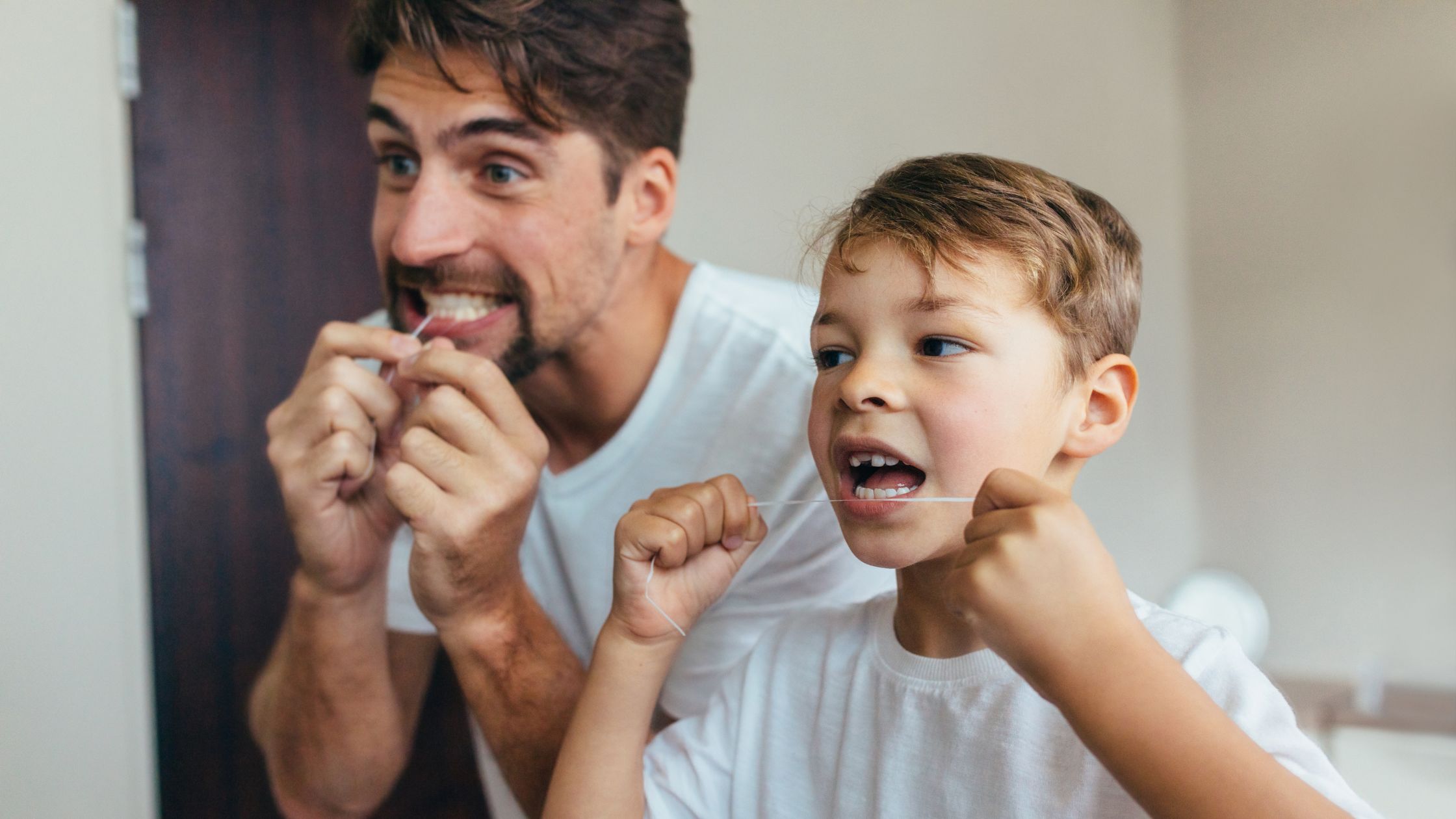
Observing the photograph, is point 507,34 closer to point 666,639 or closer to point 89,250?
point 666,639

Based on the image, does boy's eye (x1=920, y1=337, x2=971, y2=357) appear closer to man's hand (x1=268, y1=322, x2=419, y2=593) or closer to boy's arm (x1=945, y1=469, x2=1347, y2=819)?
→ boy's arm (x1=945, y1=469, x2=1347, y2=819)

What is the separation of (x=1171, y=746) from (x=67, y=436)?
1.43 meters

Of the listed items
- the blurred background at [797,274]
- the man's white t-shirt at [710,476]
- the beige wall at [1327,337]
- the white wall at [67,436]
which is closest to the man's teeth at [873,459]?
the man's white t-shirt at [710,476]

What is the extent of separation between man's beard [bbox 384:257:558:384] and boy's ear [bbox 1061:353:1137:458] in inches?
24.5

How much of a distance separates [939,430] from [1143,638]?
0.18 m

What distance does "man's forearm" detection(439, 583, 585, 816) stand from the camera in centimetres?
99

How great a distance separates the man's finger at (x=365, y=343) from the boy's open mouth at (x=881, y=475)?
530 millimetres

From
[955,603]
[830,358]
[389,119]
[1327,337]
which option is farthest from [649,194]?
[1327,337]

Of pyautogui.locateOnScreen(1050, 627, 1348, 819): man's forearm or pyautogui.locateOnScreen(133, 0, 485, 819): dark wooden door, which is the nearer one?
pyautogui.locateOnScreen(1050, 627, 1348, 819): man's forearm

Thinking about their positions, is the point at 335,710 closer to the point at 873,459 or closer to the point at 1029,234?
the point at 873,459

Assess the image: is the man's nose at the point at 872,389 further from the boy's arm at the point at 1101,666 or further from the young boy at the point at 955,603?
the boy's arm at the point at 1101,666

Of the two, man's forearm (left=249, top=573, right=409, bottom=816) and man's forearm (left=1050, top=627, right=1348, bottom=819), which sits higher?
man's forearm (left=1050, top=627, right=1348, bottom=819)

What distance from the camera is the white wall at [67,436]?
4.53 ft

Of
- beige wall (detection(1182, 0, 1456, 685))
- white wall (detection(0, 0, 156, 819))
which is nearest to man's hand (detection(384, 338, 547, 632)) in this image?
white wall (detection(0, 0, 156, 819))
